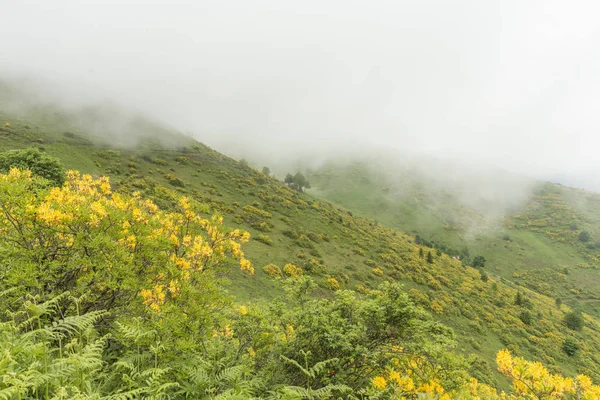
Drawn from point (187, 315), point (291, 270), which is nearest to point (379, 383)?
A: point (187, 315)

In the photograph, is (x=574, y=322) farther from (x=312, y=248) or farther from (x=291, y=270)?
(x=291, y=270)

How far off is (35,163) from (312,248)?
30197 millimetres

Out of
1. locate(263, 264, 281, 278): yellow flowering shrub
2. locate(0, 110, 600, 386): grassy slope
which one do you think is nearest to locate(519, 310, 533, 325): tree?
locate(0, 110, 600, 386): grassy slope

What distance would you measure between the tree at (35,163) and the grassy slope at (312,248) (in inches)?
302

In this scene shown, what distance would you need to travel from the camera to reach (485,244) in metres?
96.8

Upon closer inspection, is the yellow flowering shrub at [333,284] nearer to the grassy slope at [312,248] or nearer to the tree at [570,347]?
the grassy slope at [312,248]

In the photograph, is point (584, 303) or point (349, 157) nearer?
point (584, 303)

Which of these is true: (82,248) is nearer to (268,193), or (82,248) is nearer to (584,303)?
(268,193)

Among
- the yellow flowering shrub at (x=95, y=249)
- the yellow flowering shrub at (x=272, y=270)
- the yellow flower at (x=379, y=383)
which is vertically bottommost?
the yellow flowering shrub at (x=272, y=270)

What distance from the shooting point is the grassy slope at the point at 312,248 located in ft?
100

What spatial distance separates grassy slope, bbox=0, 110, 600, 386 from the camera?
30500mm

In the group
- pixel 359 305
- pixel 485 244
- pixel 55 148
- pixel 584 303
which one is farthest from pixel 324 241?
pixel 485 244

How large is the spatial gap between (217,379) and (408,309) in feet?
11.9

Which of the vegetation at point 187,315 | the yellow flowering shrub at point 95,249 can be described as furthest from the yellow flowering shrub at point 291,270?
the yellow flowering shrub at point 95,249
